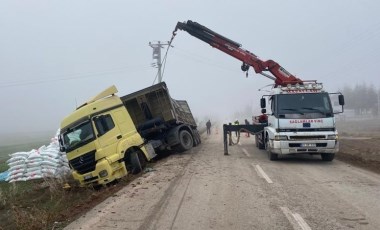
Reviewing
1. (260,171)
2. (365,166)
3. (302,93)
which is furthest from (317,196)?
(302,93)

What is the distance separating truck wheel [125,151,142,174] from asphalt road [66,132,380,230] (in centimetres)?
148

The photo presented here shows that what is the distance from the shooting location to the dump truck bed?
19.3 m

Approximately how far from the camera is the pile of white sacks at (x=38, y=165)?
679 inches

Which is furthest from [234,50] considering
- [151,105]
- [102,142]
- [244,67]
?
[102,142]

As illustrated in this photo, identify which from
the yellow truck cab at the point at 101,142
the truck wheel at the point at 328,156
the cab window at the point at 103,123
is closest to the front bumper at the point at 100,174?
the yellow truck cab at the point at 101,142

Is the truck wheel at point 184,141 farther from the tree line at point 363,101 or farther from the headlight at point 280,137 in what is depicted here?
the tree line at point 363,101

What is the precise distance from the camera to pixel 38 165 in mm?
17453

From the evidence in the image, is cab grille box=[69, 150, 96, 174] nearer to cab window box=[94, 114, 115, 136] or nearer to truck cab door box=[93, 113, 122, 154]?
truck cab door box=[93, 113, 122, 154]

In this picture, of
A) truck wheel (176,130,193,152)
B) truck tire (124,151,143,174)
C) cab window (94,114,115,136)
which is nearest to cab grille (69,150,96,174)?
cab window (94,114,115,136)

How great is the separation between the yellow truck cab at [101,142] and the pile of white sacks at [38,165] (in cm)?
316

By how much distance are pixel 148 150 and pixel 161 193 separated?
6.45m

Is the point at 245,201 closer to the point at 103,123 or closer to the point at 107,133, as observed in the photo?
the point at 107,133

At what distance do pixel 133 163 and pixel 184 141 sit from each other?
5717mm

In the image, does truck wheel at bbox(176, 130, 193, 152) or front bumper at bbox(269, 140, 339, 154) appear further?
truck wheel at bbox(176, 130, 193, 152)
